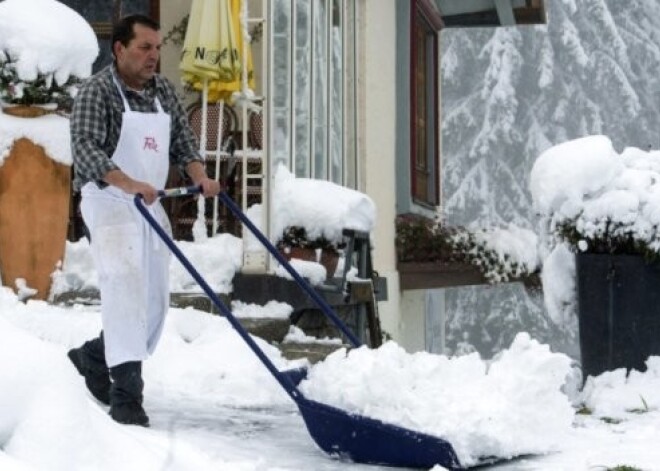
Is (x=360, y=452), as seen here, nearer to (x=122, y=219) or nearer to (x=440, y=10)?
(x=122, y=219)

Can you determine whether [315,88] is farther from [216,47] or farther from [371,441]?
[371,441]

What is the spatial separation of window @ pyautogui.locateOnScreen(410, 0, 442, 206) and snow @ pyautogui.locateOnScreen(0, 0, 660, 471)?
648 cm

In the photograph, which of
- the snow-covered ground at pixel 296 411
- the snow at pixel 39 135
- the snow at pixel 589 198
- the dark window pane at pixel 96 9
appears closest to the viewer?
the snow-covered ground at pixel 296 411

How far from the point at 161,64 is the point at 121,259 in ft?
22.4

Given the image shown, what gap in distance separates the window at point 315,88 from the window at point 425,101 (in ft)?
8.73

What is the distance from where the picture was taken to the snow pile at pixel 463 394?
467 centimetres

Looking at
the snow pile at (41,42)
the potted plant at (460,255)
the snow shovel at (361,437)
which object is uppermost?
the snow pile at (41,42)

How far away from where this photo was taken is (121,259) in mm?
5160

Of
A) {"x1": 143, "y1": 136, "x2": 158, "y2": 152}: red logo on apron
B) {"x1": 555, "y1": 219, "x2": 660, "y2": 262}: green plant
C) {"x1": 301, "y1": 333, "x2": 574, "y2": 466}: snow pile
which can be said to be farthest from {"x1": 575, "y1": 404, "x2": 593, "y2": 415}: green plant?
{"x1": 143, "y1": 136, "x2": 158, "y2": 152}: red logo on apron

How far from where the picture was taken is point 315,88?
10.1 metres

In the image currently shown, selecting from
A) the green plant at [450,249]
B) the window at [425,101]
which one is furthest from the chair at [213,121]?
the window at [425,101]

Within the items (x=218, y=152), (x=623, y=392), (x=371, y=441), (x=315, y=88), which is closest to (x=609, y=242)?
(x=623, y=392)

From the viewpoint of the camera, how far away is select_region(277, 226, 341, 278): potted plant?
8.88 m

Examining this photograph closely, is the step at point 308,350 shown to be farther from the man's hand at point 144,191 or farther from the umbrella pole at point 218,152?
the man's hand at point 144,191
